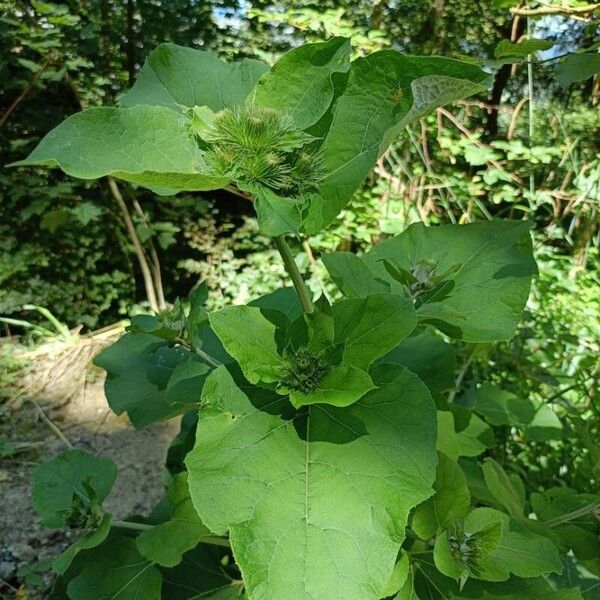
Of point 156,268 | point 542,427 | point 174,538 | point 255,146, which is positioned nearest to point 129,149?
point 255,146

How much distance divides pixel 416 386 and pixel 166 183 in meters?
0.37

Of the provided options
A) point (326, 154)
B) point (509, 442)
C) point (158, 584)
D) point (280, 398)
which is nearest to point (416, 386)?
point (280, 398)

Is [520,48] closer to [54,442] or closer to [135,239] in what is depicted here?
[54,442]

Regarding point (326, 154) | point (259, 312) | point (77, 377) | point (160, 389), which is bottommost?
point (77, 377)

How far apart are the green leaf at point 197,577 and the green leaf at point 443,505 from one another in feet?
1.36

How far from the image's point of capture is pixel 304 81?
653 mm

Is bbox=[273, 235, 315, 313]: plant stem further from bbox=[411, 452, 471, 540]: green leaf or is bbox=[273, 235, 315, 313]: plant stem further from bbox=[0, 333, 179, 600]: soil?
bbox=[0, 333, 179, 600]: soil

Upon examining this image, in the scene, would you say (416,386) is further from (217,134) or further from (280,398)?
(217,134)

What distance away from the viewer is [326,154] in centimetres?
66

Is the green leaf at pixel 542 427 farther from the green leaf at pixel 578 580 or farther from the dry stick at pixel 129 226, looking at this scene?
the dry stick at pixel 129 226

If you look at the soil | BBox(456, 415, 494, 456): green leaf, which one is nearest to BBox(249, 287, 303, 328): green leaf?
BBox(456, 415, 494, 456): green leaf

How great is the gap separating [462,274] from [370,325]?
0.91 feet

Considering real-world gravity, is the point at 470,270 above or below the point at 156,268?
above

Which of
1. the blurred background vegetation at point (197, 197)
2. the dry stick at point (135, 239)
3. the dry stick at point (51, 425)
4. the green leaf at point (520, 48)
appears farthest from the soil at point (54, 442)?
the green leaf at point (520, 48)
